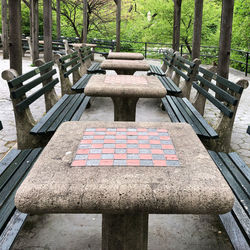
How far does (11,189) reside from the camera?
2094mm

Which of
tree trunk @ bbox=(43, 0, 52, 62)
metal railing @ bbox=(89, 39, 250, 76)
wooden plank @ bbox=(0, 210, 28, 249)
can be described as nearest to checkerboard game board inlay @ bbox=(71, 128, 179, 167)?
wooden plank @ bbox=(0, 210, 28, 249)

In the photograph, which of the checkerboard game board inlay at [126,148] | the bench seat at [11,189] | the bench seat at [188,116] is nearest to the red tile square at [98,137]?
the checkerboard game board inlay at [126,148]

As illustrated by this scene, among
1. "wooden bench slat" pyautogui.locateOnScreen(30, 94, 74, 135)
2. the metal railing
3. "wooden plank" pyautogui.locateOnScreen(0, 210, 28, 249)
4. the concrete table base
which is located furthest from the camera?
the metal railing

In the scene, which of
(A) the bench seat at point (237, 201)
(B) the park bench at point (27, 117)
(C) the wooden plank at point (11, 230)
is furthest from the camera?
(B) the park bench at point (27, 117)

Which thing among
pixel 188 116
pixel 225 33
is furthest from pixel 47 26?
pixel 188 116

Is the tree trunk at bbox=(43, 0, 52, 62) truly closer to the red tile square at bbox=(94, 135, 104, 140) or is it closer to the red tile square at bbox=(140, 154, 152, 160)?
the red tile square at bbox=(94, 135, 104, 140)

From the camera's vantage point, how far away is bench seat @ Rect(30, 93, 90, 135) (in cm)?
312

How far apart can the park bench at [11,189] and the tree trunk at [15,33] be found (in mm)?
4310

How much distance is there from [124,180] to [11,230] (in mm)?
820

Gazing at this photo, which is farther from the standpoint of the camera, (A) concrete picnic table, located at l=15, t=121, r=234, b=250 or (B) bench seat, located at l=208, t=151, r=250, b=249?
(B) bench seat, located at l=208, t=151, r=250, b=249

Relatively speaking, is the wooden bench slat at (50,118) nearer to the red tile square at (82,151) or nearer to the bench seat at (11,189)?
the bench seat at (11,189)

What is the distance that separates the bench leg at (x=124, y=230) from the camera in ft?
5.54

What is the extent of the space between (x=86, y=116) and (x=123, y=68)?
1127 millimetres

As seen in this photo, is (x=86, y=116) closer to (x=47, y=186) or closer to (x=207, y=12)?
(x=47, y=186)
